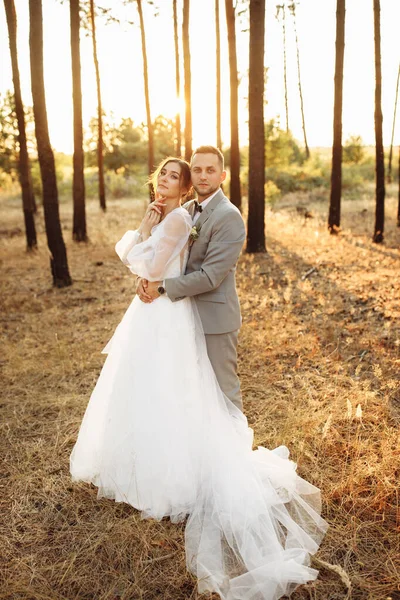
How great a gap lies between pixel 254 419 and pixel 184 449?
1.56 metres

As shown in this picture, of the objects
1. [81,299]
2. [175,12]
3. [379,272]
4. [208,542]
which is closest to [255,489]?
[208,542]

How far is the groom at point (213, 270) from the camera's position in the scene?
134 inches

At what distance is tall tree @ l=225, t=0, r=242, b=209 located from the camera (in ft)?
46.2

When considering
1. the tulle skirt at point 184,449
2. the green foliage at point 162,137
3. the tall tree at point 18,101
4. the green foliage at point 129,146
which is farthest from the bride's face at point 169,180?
the green foliage at point 162,137

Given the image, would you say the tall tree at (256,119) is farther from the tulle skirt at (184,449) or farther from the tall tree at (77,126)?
the tulle skirt at (184,449)

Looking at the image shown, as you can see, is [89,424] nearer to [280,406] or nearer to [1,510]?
[1,510]

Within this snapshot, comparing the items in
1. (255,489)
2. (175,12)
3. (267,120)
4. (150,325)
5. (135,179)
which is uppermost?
(175,12)

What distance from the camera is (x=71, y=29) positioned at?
1347cm

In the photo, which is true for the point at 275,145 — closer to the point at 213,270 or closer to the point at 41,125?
the point at 41,125

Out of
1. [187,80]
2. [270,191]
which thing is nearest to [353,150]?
[270,191]

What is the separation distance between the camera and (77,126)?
47.2 feet

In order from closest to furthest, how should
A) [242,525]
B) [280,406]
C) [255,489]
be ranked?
[242,525], [255,489], [280,406]

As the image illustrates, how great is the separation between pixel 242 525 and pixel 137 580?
2.46 ft

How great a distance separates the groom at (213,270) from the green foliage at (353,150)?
1540 inches
